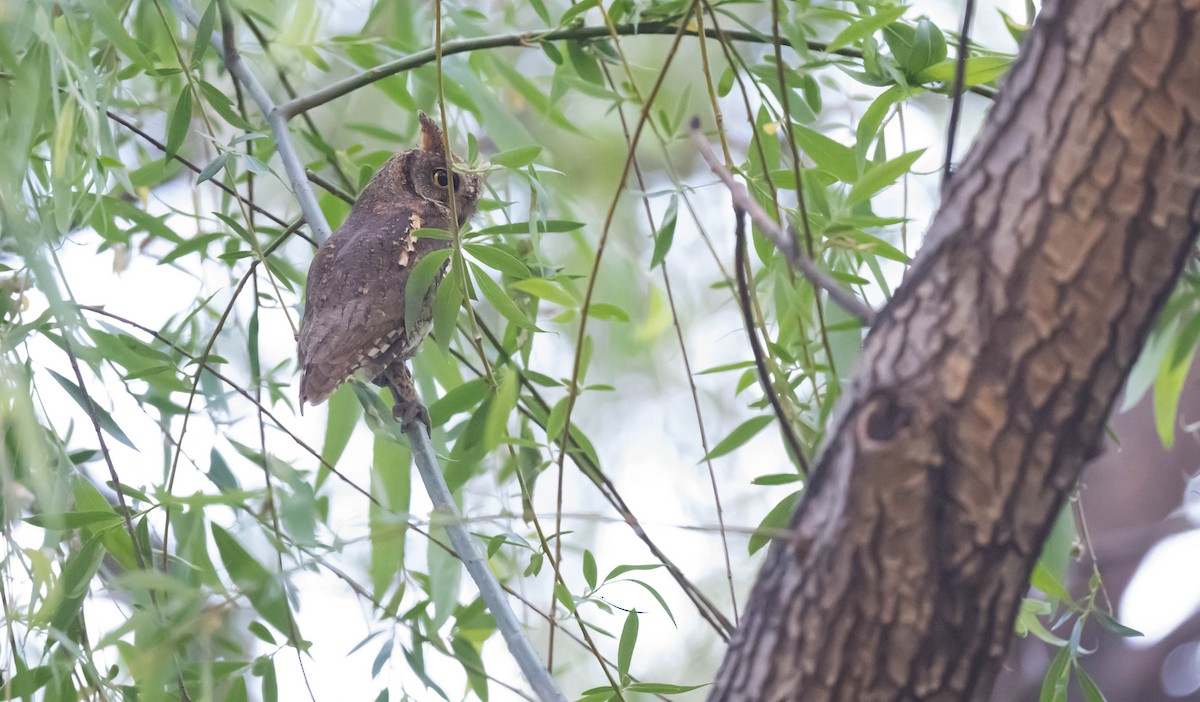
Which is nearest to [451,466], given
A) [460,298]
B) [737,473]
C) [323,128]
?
[460,298]

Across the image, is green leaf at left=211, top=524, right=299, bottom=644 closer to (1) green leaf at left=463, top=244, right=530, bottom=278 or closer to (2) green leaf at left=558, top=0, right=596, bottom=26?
(1) green leaf at left=463, top=244, right=530, bottom=278

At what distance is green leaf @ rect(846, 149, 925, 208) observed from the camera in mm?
1208

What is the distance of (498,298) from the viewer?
150 cm

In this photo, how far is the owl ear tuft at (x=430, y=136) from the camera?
2.24 meters

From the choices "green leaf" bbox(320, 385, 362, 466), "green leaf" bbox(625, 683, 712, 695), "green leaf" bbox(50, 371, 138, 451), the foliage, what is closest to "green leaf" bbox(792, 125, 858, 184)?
the foliage

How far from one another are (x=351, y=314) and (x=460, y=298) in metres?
0.52

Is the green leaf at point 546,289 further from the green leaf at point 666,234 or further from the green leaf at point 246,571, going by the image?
the green leaf at point 246,571

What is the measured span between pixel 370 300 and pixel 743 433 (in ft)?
2.83

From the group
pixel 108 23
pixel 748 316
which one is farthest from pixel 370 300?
pixel 748 316

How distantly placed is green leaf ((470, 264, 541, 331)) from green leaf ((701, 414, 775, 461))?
324mm

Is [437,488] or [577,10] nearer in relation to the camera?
[437,488]

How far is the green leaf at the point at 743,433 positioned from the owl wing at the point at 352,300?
2.47 ft

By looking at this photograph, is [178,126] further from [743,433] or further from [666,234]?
[743,433]

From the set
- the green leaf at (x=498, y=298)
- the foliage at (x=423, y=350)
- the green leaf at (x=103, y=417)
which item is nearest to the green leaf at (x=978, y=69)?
the foliage at (x=423, y=350)
